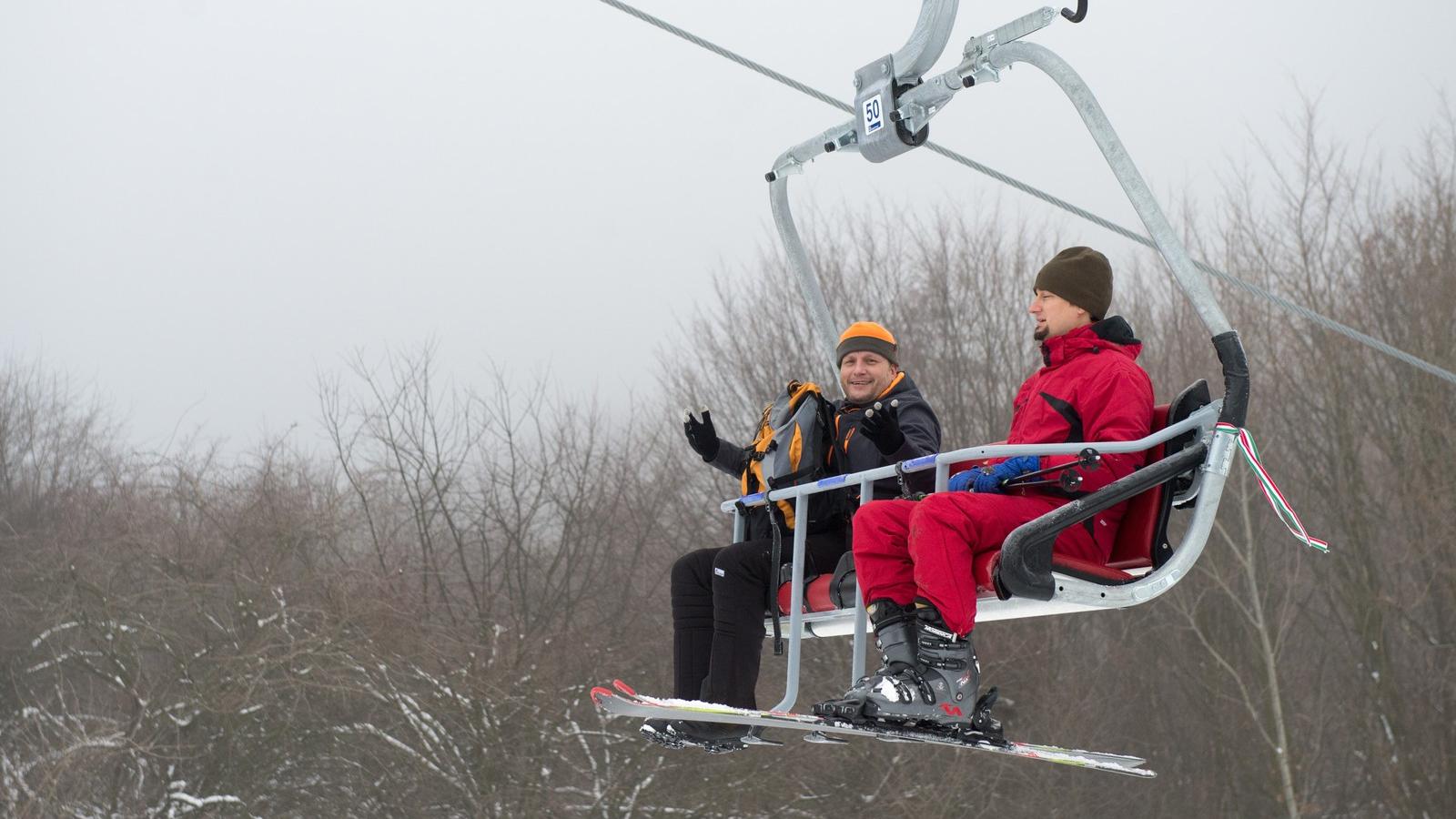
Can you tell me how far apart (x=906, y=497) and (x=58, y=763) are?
Result: 559 inches

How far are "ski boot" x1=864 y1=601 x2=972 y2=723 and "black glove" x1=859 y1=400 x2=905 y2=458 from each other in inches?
22.4

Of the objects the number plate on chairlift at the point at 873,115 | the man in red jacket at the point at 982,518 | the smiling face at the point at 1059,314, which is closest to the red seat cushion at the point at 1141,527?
the man in red jacket at the point at 982,518

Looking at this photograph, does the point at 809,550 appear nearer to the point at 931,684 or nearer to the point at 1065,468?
the point at 931,684

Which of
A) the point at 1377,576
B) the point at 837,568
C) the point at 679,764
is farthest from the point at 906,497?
the point at 1377,576

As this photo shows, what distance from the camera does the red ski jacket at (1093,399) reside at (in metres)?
3.35

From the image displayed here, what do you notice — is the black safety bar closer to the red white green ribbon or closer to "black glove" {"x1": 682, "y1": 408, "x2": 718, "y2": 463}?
the red white green ribbon

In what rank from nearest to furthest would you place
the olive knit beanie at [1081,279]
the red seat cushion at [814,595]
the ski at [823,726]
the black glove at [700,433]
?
the ski at [823,726], the olive knit beanie at [1081,279], the red seat cushion at [814,595], the black glove at [700,433]

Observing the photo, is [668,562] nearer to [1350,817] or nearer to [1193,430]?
[1350,817]

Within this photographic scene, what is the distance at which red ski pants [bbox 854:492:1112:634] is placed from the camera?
3.33 meters

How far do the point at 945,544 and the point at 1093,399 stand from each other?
505 millimetres

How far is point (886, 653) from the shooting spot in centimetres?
349

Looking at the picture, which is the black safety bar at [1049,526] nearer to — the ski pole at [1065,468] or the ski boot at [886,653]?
the ski pole at [1065,468]

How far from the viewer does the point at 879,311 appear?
20922 mm

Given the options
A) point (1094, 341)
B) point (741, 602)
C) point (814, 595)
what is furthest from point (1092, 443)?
point (741, 602)
